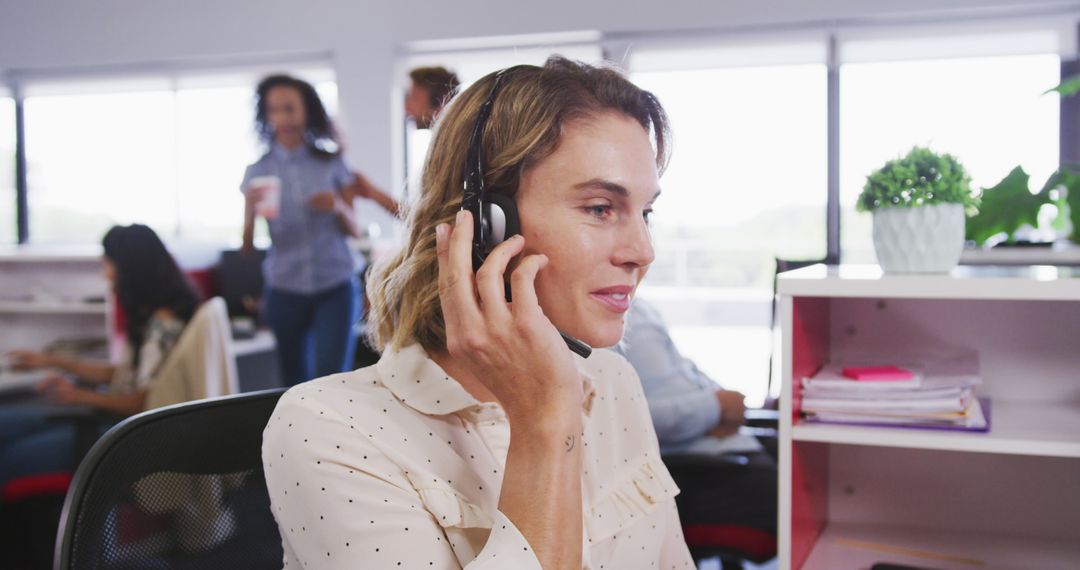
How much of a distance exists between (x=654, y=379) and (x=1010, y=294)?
0.81 meters

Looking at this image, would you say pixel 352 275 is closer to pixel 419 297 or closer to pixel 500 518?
pixel 419 297

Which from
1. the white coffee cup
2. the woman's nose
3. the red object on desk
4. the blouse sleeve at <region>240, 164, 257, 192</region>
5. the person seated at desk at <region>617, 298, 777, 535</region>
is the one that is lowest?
the person seated at desk at <region>617, 298, 777, 535</region>

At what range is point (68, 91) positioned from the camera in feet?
21.6

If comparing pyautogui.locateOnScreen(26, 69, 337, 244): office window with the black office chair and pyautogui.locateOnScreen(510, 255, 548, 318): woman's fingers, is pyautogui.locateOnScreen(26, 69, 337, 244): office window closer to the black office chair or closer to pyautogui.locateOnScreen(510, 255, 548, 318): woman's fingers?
the black office chair

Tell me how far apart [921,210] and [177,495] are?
1.06 meters

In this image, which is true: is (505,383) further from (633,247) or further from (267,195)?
(267,195)

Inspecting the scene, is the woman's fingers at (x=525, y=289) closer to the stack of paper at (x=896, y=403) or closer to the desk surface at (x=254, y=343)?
the stack of paper at (x=896, y=403)

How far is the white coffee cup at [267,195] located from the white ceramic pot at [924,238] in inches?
97.9

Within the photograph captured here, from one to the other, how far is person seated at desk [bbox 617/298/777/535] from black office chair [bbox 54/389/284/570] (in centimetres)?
95

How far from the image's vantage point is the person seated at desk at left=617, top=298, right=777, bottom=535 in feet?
5.99

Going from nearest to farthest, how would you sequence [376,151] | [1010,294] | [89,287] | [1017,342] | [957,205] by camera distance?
[1010,294]
[957,205]
[1017,342]
[89,287]
[376,151]

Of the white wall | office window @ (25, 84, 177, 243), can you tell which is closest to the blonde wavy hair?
the white wall

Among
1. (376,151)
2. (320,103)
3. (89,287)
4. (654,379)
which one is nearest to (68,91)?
(376,151)

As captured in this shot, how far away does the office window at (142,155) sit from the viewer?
6.37 meters
